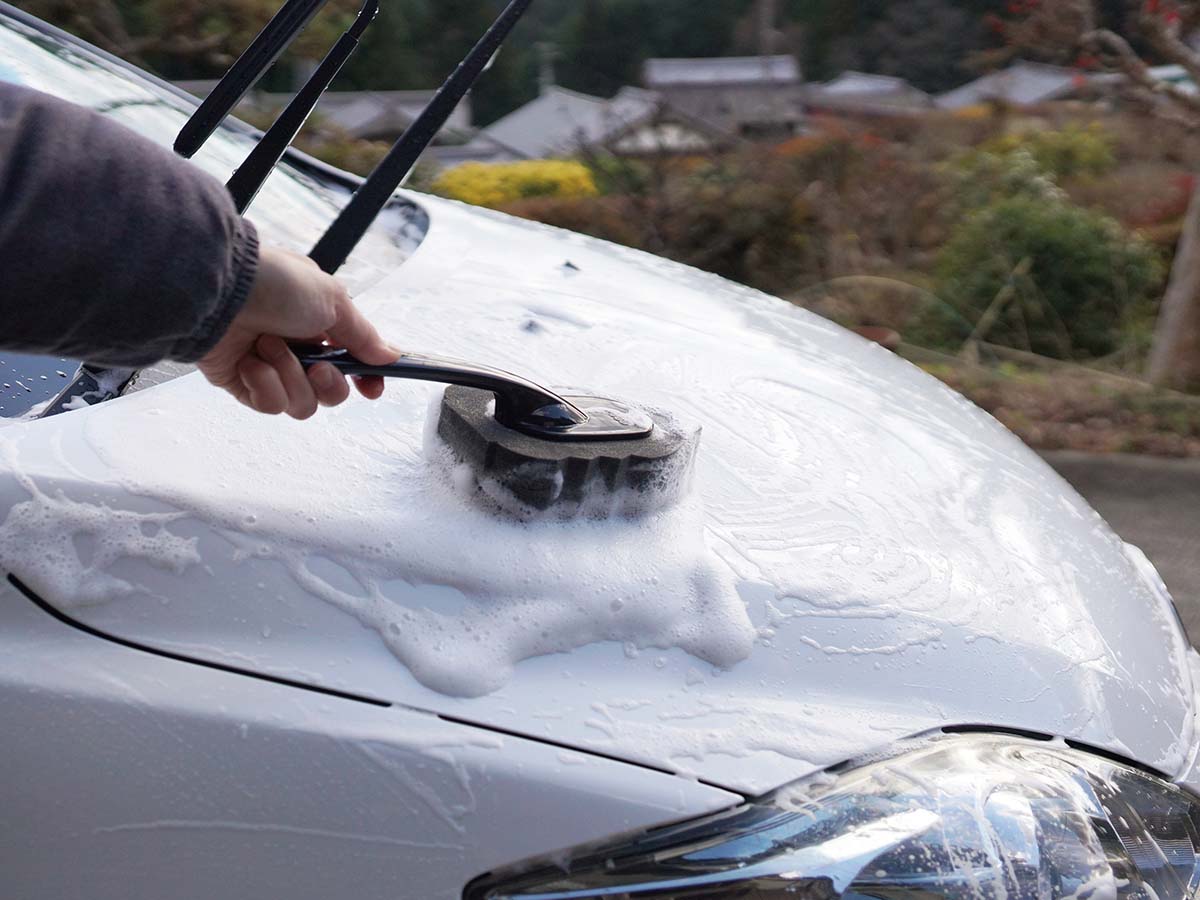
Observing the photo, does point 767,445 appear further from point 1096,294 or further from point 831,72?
point 831,72

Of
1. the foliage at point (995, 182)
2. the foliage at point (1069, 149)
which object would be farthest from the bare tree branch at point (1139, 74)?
the foliage at point (1069, 149)

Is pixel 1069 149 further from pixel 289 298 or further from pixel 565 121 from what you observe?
pixel 289 298

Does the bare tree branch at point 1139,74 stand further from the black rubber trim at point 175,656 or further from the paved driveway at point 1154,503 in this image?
the black rubber trim at point 175,656

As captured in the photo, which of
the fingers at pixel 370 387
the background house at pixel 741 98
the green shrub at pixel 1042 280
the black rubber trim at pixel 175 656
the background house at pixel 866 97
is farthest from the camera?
the background house at pixel 866 97

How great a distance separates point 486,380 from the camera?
1.23m

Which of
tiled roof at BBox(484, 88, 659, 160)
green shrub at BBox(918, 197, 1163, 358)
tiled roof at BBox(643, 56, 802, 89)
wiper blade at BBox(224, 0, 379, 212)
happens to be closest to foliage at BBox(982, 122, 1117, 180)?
tiled roof at BBox(643, 56, 802, 89)

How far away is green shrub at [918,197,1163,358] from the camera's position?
797 cm

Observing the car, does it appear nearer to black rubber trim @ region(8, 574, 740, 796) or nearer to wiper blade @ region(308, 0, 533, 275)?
black rubber trim @ region(8, 574, 740, 796)

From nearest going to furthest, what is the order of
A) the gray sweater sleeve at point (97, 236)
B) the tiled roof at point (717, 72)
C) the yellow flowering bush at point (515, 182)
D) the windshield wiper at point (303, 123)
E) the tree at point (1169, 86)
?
1. the gray sweater sleeve at point (97, 236)
2. the windshield wiper at point (303, 123)
3. the tree at point (1169, 86)
4. the yellow flowering bush at point (515, 182)
5. the tiled roof at point (717, 72)

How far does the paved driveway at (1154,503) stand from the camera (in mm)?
3666

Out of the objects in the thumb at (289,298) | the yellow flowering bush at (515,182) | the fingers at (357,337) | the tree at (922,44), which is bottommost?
the yellow flowering bush at (515,182)

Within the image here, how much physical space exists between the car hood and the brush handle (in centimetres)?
10

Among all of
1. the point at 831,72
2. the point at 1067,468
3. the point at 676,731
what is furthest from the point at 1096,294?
the point at 831,72

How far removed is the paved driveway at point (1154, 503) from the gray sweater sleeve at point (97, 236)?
3151 millimetres
